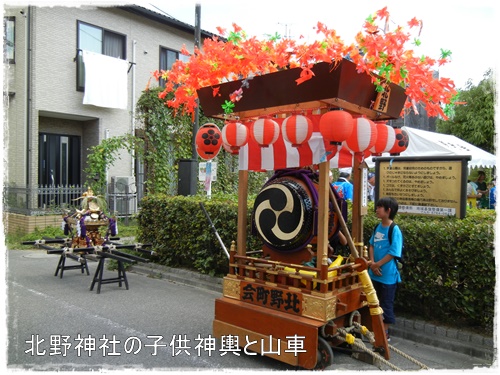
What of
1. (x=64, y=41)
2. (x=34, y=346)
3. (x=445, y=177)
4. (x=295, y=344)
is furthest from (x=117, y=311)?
(x=64, y=41)

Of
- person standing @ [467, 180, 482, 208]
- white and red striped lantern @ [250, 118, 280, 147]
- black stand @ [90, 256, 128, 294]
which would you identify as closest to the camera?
white and red striped lantern @ [250, 118, 280, 147]

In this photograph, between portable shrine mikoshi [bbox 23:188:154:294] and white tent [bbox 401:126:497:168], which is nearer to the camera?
portable shrine mikoshi [bbox 23:188:154:294]

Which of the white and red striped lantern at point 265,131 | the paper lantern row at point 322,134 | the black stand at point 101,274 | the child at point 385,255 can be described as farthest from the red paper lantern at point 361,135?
the black stand at point 101,274

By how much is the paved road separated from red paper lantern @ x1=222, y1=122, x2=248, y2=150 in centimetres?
226

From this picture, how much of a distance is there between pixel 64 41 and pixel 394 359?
551 inches

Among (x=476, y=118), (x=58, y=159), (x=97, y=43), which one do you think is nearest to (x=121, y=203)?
(x=58, y=159)

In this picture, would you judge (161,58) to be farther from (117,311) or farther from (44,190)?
(117,311)

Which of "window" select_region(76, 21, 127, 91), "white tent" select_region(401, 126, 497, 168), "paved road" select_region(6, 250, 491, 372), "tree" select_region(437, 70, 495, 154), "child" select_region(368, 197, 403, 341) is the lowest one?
"paved road" select_region(6, 250, 491, 372)

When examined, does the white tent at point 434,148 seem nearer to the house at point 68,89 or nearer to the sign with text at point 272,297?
the sign with text at point 272,297

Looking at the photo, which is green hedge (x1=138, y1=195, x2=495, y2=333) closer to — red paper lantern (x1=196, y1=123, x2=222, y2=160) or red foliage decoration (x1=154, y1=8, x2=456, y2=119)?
red foliage decoration (x1=154, y1=8, x2=456, y2=119)

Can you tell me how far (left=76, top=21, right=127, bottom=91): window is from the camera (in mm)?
14398

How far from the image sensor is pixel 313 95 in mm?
3863

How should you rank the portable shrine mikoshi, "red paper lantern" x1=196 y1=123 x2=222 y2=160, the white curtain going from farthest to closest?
the white curtain < the portable shrine mikoshi < "red paper lantern" x1=196 y1=123 x2=222 y2=160

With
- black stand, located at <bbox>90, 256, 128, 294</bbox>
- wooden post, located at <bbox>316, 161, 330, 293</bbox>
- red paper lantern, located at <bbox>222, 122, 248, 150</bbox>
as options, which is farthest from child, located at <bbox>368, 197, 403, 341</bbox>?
black stand, located at <bbox>90, 256, 128, 294</bbox>
